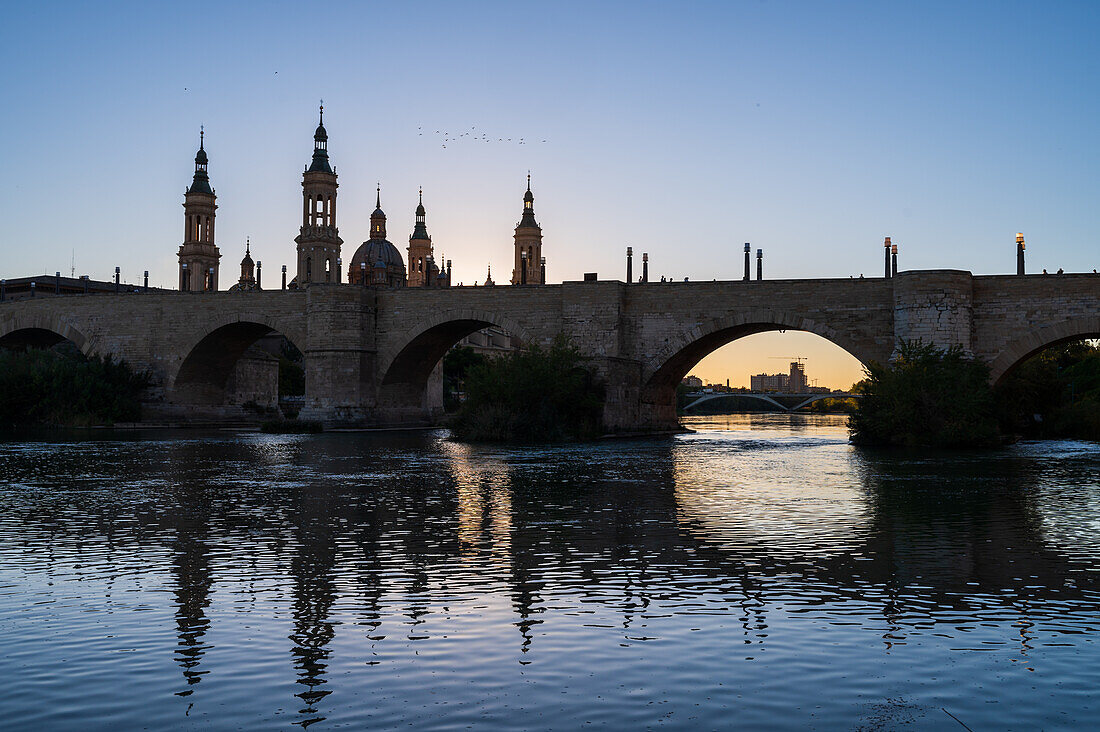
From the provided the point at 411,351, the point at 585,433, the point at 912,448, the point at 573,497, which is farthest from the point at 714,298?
the point at 573,497

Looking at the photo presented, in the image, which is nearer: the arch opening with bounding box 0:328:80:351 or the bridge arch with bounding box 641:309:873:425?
the bridge arch with bounding box 641:309:873:425

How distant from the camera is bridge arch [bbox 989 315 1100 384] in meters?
33.3

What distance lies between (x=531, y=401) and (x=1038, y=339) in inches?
650

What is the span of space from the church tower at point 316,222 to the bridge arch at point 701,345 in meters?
38.7

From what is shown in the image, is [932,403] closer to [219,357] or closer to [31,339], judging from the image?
[219,357]

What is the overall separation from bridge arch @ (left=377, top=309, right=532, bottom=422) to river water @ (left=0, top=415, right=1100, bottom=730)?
27427mm

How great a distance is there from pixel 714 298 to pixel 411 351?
14.2 metres

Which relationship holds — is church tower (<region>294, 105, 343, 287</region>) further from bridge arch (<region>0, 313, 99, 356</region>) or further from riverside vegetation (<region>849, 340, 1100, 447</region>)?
riverside vegetation (<region>849, 340, 1100, 447</region>)

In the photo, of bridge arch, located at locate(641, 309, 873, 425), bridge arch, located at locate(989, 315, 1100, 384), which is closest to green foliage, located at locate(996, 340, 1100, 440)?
bridge arch, located at locate(989, 315, 1100, 384)

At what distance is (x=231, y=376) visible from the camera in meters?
55.0

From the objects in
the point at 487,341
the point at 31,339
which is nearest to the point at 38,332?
the point at 31,339

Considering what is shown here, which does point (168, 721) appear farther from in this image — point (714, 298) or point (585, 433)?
point (714, 298)

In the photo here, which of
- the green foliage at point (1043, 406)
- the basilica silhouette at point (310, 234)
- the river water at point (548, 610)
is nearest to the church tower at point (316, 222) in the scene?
the basilica silhouette at point (310, 234)

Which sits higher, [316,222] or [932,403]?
[316,222]
